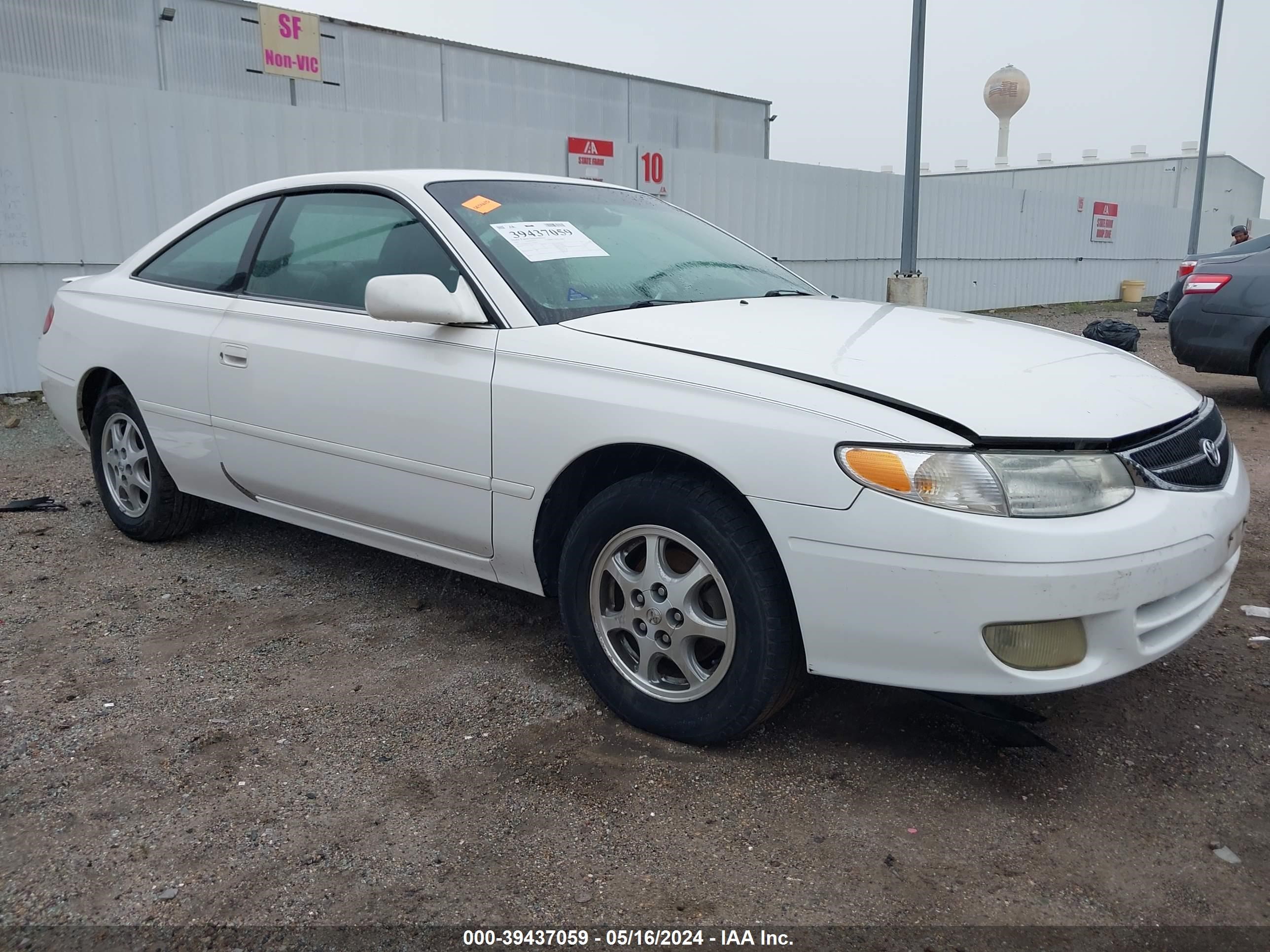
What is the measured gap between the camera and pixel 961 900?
207cm

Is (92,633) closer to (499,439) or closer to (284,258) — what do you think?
(284,258)

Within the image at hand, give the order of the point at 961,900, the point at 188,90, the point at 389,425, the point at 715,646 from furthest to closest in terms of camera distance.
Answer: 1. the point at 188,90
2. the point at 389,425
3. the point at 715,646
4. the point at 961,900

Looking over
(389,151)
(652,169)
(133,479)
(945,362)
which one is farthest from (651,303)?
(652,169)

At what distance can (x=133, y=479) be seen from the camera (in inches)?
173

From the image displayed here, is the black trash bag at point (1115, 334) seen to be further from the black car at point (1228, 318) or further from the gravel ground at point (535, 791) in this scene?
the gravel ground at point (535, 791)

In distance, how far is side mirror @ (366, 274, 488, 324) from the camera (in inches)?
114

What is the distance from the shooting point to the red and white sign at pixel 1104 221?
80.0 ft

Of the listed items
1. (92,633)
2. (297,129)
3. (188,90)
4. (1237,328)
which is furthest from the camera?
(188,90)

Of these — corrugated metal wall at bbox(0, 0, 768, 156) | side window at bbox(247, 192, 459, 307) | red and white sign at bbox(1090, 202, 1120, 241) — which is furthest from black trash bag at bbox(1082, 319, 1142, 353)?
red and white sign at bbox(1090, 202, 1120, 241)

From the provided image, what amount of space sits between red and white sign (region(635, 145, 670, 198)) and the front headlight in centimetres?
1102

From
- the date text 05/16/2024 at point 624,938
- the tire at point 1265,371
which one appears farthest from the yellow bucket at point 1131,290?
the date text 05/16/2024 at point 624,938

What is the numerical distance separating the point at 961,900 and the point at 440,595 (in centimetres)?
235

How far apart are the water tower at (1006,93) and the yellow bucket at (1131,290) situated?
22.6 metres

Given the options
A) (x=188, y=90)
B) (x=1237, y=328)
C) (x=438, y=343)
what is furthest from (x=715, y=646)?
(x=188, y=90)
